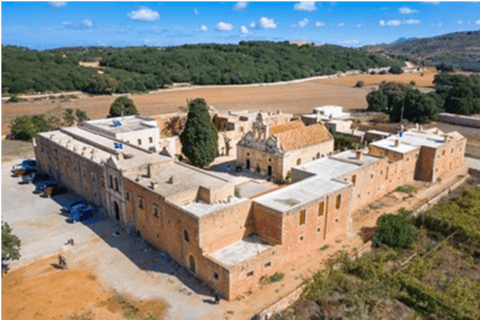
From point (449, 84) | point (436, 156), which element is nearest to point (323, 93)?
point (449, 84)

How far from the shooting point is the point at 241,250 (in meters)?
28.4

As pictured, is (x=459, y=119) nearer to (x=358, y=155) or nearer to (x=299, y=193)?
(x=358, y=155)

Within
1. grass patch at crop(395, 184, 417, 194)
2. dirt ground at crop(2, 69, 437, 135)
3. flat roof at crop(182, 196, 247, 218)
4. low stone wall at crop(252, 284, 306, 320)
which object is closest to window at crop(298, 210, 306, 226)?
flat roof at crop(182, 196, 247, 218)

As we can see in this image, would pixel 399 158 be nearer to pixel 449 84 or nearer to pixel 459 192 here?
pixel 459 192

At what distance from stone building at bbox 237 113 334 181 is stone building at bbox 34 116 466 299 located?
1026 mm

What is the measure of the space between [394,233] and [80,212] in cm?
2689

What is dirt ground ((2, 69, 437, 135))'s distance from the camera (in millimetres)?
94500

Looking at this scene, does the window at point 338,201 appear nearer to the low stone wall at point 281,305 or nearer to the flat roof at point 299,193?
the flat roof at point 299,193

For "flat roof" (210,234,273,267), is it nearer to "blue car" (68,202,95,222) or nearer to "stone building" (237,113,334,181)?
→ "blue car" (68,202,95,222)

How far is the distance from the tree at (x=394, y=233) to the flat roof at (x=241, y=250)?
367 inches

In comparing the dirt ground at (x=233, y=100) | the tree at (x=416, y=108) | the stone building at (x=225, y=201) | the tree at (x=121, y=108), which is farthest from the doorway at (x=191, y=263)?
the tree at (x=416, y=108)

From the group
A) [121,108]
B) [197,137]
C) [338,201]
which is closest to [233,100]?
[121,108]

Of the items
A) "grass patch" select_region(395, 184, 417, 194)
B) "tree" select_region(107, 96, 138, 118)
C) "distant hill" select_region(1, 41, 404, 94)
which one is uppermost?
"distant hill" select_region(1, 41, 404, 94)

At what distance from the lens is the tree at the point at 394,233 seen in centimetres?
3156
